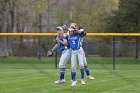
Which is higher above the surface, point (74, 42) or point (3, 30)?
point (3, 30)

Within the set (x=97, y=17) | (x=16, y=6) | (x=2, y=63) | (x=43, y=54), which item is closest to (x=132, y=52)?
(x=43, y=54)

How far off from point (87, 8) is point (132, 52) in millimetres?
30595

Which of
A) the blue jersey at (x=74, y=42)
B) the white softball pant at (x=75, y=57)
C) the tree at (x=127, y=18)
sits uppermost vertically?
the tree at (x=127, y=18)

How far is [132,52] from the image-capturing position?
105 ft

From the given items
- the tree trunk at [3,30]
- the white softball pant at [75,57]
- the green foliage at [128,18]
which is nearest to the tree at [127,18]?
the green foliage at [128,18]

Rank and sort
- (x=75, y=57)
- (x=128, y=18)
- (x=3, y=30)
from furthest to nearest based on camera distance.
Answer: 1. (x=3, y=30)
2. (x=128, y=18)
3. (x=75, y=57)

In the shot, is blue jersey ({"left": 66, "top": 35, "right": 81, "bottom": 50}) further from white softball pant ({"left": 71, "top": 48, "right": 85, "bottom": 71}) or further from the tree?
the tree

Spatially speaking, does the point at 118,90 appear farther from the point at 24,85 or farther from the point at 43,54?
the point at 43,54

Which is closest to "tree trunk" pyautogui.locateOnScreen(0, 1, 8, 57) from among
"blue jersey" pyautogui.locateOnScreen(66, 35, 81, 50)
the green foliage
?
the green foliage

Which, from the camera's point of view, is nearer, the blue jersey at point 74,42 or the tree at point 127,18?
the blue jersey at point 74,42

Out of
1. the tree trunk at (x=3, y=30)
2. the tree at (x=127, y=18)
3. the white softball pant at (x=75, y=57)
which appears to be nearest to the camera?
the white softball pant at (x=75, y=57)

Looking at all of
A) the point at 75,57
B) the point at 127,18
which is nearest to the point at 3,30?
the point at 127,18

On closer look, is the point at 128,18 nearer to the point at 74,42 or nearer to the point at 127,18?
the point at 127,18

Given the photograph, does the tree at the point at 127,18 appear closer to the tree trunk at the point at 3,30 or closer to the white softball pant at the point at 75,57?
the tree trunk at the point at 3,30
